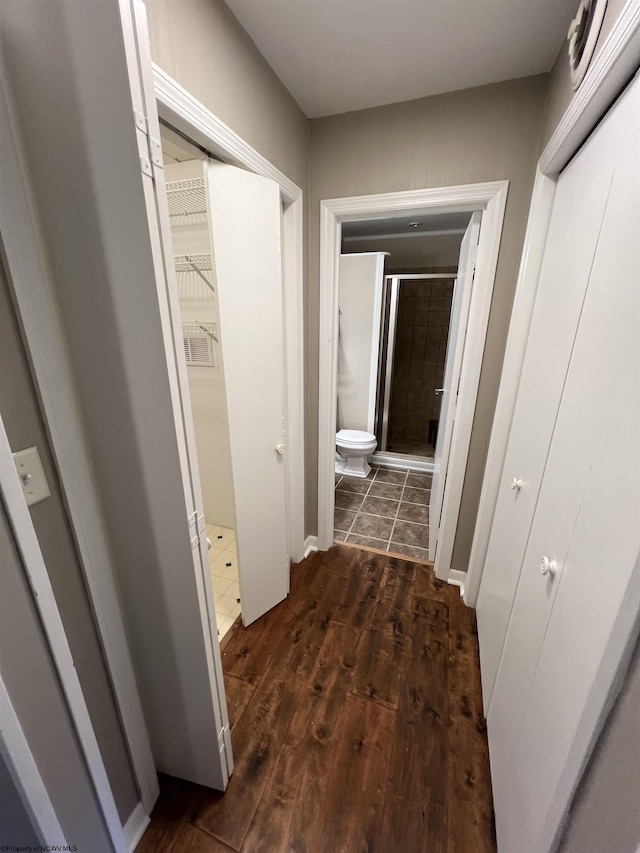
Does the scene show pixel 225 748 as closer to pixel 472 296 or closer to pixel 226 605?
pixel 226 605

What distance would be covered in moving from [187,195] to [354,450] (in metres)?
2.35

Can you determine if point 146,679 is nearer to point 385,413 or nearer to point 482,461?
point 482,461

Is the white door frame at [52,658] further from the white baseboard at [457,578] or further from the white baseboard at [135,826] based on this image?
the white baseboard at [457,578]

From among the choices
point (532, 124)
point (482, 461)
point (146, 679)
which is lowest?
point (146, 679)

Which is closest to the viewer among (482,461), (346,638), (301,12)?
(301,12)

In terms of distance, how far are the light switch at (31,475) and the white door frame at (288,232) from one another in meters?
0.99

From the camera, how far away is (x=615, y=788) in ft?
1.61

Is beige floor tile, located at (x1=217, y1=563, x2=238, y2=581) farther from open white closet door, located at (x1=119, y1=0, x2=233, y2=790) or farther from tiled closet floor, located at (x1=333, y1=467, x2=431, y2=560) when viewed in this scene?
open white closet door, located at (x1=119, y1=0, x2=233, y2=790)

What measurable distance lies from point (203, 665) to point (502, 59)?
236 cm

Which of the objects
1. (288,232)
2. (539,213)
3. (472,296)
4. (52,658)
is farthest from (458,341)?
(52,658)

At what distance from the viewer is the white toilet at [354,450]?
3.24m

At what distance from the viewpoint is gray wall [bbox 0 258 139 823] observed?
0.63 m

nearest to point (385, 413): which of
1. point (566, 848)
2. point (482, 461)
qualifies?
point (482, 461)

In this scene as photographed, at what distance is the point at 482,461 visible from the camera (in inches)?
69.7
